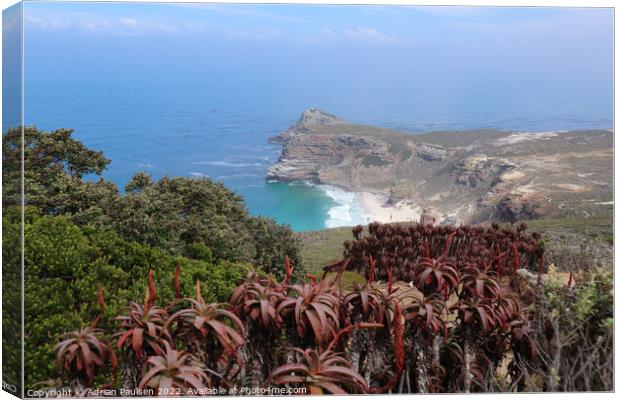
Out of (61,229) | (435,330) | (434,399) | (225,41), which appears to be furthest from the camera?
(225,41)

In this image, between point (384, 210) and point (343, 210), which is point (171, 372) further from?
point (384, 210)

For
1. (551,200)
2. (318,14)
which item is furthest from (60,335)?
(551,200)

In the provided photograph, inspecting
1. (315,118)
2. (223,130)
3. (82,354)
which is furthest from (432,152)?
(82,354)

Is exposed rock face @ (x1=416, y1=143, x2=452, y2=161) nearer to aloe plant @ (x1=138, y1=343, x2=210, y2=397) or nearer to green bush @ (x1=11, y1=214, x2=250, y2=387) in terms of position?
green bush @ (x1=11, y1=214, x2=250, y2=387)

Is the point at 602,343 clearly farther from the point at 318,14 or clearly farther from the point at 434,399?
the point at 318,14

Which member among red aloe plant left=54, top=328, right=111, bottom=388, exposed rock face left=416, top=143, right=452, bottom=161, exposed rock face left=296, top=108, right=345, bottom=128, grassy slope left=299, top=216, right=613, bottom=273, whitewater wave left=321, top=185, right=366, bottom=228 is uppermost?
exposed rock face left=296, top=108, right=345, bottom=128

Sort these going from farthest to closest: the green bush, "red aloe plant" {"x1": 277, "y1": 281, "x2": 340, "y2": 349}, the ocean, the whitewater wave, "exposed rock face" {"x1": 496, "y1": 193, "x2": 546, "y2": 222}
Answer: "exposed rock face" {"x1": 496, "y1": 193, "x2": 546, "y2": 222} → the whitewater wave → the ocean → the green bush → "red aloe plant" {"x1": 277, "y1": 281, "x2": 340, "y2": 349}

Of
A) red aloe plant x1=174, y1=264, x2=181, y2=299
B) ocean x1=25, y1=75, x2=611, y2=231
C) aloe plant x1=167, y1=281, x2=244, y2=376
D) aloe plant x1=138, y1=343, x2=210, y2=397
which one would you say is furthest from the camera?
ocean x1=25, y1=75, x2=611, y2=231

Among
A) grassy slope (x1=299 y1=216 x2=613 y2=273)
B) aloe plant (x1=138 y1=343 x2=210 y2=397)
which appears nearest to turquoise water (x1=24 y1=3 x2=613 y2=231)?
grassy slope (x1=299 y1=216 x2=613 y2=273)
